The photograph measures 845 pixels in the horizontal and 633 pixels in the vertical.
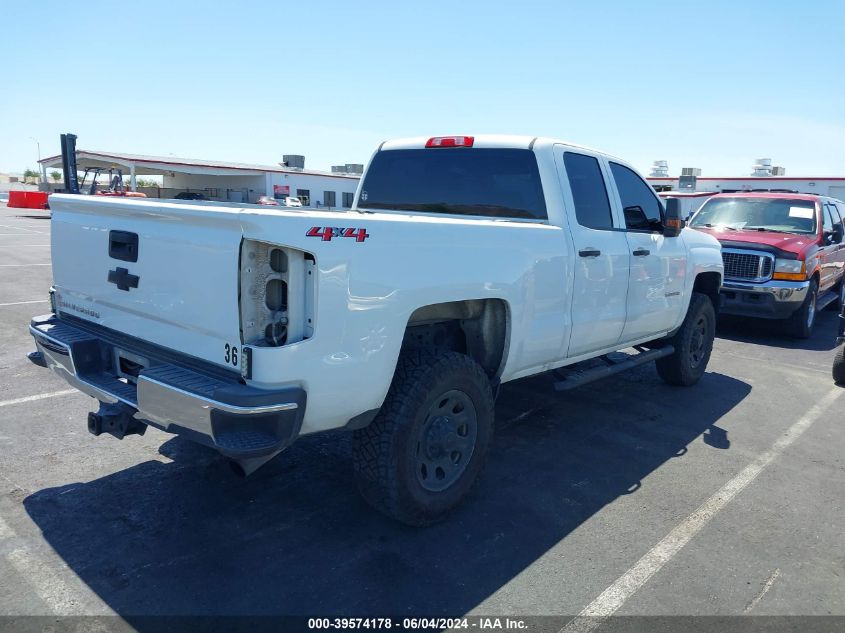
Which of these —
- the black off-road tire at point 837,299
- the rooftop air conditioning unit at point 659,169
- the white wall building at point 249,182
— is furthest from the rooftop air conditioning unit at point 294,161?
the black off-road tire at point 837,299

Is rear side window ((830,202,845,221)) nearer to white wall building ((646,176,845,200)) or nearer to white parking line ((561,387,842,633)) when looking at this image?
white parking line ((561,387,842,633))

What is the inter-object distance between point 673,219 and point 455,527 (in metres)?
3.26

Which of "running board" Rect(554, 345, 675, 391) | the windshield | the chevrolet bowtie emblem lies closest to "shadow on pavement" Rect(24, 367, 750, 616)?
"running board" Rect(554, 345, 675, 391)

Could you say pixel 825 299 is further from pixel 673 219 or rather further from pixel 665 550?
pixel 665 550

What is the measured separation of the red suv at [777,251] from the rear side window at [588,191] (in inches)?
211

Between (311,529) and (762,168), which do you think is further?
(762,168)

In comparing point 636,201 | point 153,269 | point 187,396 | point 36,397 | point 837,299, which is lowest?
point 36,397

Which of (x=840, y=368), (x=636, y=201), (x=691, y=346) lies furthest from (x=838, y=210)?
(x=636, y=201)

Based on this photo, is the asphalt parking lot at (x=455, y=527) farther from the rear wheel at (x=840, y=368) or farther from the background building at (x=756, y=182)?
the background building at (x=756, y=182)

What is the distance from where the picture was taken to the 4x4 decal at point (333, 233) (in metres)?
2.71

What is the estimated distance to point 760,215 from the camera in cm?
1021

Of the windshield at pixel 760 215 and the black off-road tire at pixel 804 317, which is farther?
the windshield at pixel 760 215

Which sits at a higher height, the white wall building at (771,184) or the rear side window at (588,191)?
the white wall building at (771,184)

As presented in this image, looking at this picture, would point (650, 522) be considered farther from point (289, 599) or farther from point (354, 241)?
point (354, 241)
